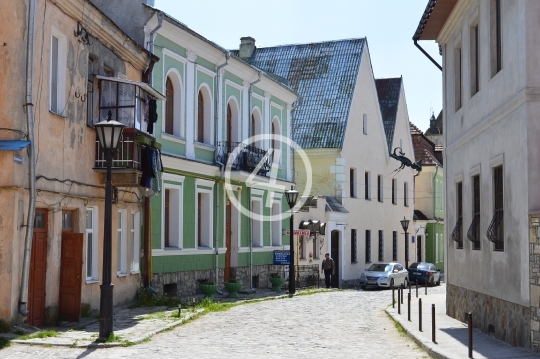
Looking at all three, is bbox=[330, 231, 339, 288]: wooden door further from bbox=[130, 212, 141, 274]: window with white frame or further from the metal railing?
the metal railing

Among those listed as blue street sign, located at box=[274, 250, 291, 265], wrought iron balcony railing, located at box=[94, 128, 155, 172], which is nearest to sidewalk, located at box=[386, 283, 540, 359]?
wrought iron balcony railing, located at box=[94, 128, 155, 172]

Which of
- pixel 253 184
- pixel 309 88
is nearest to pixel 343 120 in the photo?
pixel 309 88

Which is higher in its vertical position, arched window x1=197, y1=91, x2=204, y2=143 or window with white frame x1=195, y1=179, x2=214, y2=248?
arched window x1=197, y1=91, x2=204, y2=143

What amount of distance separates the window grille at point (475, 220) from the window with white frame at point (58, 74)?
8575 millimetres

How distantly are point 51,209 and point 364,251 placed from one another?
29.9m

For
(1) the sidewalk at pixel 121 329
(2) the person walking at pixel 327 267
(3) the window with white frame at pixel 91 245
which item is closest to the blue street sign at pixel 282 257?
(2) the person walking at pixel 327 267

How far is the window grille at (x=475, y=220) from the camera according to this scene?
17.5m

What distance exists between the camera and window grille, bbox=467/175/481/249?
17469 mm

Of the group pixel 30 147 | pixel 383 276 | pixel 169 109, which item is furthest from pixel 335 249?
pixel 30 147

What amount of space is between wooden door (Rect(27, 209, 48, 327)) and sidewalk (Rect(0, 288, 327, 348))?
40 cm

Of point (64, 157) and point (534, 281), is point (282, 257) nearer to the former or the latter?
point (64, 157)

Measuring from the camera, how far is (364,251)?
148ft

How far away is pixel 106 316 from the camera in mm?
14445

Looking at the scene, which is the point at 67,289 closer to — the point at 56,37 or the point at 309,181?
the point at 56,37
